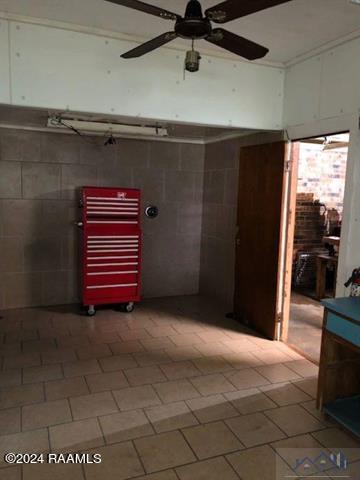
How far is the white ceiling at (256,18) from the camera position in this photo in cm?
260

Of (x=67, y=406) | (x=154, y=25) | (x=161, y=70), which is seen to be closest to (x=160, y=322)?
(x=67, y=406)

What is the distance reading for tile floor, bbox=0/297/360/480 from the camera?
7.30ft

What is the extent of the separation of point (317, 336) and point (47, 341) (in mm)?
2789

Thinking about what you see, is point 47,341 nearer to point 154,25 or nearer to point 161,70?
point 161,70

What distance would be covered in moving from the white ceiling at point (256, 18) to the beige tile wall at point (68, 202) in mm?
2033

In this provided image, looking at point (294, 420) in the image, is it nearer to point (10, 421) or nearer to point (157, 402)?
point (157, 402)

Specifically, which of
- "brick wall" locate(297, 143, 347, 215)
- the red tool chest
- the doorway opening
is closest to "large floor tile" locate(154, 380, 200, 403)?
the red tool chest

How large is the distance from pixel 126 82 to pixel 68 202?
6.93 feet

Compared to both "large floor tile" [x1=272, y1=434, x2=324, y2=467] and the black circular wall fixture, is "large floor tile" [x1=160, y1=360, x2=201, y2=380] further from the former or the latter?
the black circular wall fixture

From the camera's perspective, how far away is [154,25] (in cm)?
294

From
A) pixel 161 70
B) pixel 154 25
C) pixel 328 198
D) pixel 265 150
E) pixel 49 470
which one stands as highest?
pixel 154 25

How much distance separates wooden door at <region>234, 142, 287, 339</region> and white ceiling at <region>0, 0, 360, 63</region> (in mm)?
967

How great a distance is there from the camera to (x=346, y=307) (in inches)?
98.0

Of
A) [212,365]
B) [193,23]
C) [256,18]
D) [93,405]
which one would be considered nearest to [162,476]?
[93,405]
